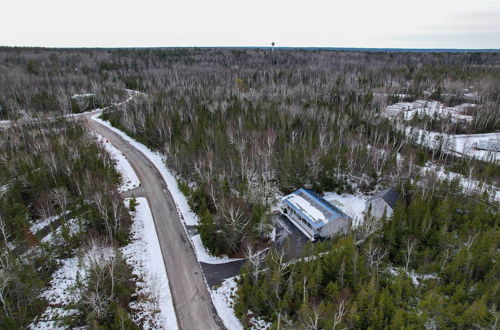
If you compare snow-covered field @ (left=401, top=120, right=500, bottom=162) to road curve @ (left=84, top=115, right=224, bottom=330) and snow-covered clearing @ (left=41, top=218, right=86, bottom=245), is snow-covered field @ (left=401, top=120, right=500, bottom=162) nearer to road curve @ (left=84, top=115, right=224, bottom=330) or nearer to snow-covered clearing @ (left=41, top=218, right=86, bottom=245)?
road curve @ (left=84, top=115, right=224, bottom=330)

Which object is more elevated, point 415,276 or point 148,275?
point 415,276

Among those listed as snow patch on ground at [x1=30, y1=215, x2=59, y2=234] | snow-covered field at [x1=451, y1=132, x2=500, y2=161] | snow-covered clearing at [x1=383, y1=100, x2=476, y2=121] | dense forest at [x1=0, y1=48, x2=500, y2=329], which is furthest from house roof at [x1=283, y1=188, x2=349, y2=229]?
snow-covered clearing at [x1=383, y1=100, x2=476, y2=121]

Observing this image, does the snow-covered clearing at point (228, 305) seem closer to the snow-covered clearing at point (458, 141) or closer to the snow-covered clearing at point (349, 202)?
the snow-covered clearing at point (349, 202)

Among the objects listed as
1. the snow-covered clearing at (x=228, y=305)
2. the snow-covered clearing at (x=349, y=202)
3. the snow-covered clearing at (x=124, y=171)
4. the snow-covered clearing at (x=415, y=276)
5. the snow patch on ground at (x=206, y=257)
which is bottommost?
the snow-covered clearing at (x=228, y=305)

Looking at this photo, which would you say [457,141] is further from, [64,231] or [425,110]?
[64,231]

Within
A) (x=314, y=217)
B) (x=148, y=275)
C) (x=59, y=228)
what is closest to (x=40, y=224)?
(x=59, y=228)

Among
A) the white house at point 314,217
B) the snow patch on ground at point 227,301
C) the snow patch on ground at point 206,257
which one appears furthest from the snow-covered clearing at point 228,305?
the white house at point 314,217
